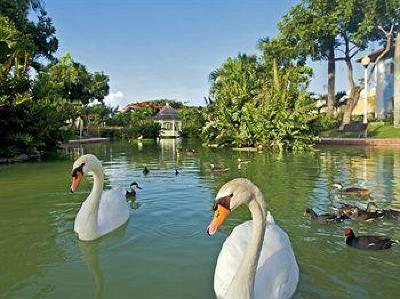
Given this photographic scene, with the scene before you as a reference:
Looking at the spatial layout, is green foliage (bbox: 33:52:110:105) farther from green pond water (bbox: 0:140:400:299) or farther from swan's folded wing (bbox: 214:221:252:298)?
swan's folded wing (bbox: 214:221:252:298)

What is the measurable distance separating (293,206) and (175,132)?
46.4 meters

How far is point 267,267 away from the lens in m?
4.48

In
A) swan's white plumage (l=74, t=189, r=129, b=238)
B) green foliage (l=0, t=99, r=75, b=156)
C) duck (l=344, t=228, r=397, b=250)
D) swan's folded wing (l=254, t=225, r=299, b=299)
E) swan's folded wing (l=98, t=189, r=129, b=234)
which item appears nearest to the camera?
swan's folded wing (l=254, t=225, r=299, b=299)

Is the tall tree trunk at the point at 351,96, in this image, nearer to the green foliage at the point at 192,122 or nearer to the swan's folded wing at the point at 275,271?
the green foliage at the point at 192,122

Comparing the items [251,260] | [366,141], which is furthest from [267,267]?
[366,141]

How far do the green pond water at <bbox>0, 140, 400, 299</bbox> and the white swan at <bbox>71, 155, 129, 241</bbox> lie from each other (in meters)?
0.19

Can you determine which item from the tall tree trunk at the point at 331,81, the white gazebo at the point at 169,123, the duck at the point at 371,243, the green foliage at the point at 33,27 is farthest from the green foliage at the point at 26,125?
the tall tree trunk at the point at 331,81

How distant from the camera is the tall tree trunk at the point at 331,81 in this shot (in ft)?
156

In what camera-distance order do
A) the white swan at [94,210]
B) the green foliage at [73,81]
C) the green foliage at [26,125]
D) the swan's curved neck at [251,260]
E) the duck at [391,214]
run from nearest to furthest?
1. the swan's curved neck at [251,260]
2. the white swan at [94,210]
3. the duck at [391,214]
4. the green foliage at [26,125]
5. the green foliage at [73,81]

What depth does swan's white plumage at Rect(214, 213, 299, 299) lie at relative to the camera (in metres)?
4.32

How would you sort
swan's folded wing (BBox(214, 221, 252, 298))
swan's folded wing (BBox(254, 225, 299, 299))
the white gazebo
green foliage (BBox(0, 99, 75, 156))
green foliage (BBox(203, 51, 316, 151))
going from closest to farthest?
swan's folded wing (BBox(254, 225, 299, 299)), swan's folded wing (BBox(214, 221, 252, 298)), green foliage (BBox(0, 99, 75, 156)), green foliage (BBox(203, 51, 316, 151)), the white gazebo

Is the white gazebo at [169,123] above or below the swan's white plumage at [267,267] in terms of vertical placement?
above

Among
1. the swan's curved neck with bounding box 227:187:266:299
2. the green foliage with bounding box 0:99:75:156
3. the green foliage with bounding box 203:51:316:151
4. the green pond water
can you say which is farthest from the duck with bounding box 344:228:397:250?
the green foliage with bounding box 203:51:316:151

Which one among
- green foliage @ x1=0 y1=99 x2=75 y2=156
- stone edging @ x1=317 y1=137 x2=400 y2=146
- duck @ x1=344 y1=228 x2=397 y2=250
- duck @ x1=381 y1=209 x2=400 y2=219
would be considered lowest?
duck @ x1=344 y1=228 x2=397 y2=250
